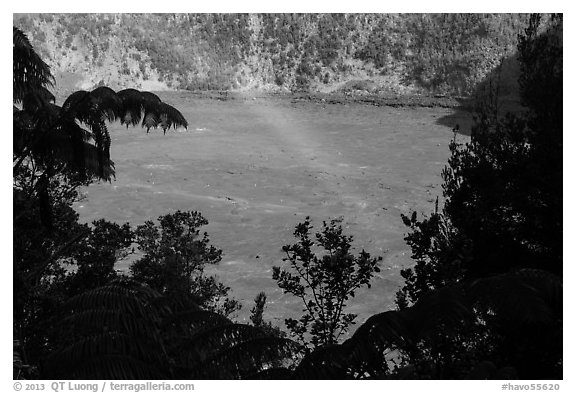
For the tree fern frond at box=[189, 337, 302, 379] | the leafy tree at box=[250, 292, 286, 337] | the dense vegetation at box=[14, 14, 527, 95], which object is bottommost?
the leafy tree at box=[250, 292, 286, 337]

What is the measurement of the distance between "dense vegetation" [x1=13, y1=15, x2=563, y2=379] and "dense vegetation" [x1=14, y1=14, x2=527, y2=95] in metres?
26.3

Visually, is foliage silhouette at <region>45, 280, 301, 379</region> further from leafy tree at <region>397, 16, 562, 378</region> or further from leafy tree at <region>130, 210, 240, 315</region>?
leafy tree at <region>130, 210, 240, 315</region>

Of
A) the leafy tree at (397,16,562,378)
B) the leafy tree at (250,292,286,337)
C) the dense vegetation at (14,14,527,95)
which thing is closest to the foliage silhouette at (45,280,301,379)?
the leafy tree at (397,16,562,378)

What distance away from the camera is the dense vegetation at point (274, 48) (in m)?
34.3

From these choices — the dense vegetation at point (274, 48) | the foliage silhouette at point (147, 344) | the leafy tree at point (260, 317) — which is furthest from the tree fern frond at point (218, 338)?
the dense vegetation at point (274, 48)

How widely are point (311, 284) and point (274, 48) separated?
98.9 feet

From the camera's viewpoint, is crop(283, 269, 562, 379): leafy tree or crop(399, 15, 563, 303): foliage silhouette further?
crop(399, 15, 563, 303): foliage silhouette

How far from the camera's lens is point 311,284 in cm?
679

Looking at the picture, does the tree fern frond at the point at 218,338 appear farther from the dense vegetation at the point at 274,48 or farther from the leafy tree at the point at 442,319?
the dense vegetation at the point at 274,48

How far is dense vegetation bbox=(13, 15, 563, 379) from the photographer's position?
14.9ft

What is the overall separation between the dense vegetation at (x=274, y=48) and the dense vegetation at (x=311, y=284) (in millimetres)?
26345
